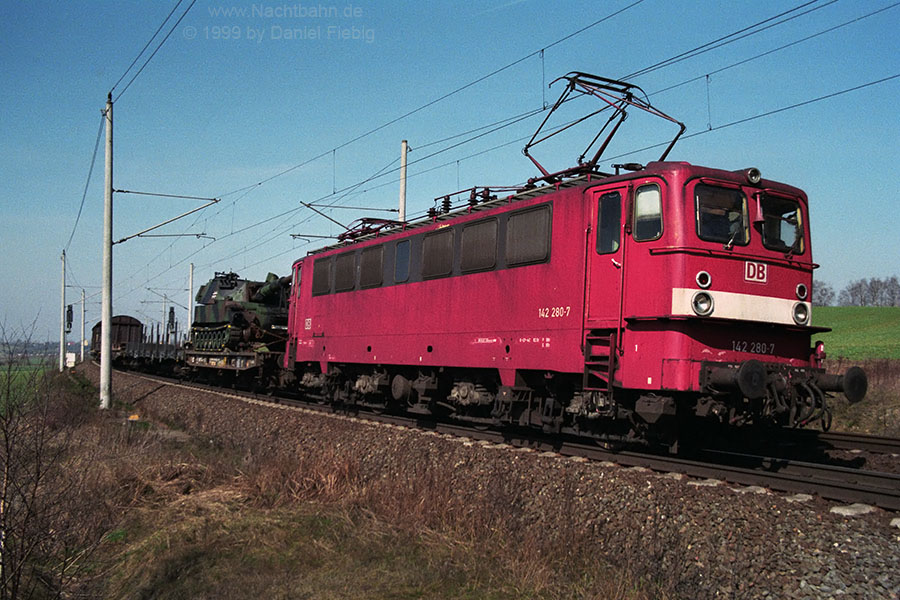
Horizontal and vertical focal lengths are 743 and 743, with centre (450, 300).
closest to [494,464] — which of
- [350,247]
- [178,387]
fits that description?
[350,247]

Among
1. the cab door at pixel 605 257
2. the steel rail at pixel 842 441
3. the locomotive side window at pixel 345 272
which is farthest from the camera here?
the locomotive side window at pixel 345 272

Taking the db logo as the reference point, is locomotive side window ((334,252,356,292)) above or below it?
above

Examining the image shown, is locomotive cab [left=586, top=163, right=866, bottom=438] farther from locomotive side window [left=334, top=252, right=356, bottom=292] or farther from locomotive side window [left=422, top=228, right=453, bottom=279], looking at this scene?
locomotive side window [left=334, top=252, right=356, bottom=292]

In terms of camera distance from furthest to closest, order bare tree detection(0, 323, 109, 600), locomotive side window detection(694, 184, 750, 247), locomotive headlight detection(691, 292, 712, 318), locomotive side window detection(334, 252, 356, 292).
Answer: locomotive side window detection(334, 252, 356, 292)
locomotive side window detection(694, 184, 750, 247)
locomotive headlight detection(691, 292, 712, 318)
bare tree detection(0, 323, 109, 600)

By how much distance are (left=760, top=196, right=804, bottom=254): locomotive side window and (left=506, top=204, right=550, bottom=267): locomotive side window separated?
2.77 meters

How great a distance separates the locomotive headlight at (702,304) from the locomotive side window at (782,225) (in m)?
1.26

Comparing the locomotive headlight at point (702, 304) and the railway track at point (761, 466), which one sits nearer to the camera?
the railway track at point (761, 466)

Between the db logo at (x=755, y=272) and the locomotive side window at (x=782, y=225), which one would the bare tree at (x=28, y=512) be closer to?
the db logo at (x=755, y=272)

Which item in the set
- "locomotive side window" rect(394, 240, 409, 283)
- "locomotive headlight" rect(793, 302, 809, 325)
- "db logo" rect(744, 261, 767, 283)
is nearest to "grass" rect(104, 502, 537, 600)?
"db logo" rect(744, 261, 767, 283)

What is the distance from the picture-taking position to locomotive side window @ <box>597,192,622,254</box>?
9.20 m

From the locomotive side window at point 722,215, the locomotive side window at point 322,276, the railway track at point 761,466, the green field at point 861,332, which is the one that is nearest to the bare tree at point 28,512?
the railway track at point 761,466

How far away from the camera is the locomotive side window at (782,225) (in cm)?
908

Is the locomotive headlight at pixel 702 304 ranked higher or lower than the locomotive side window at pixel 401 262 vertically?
lower

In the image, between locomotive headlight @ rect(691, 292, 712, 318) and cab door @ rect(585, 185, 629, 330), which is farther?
cab door @ rect(585, 185, 629, 330)
